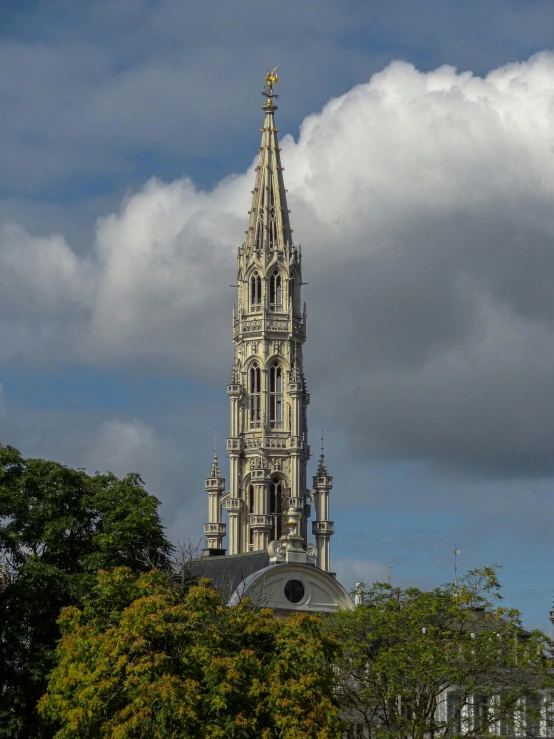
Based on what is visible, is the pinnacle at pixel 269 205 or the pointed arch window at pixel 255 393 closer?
the pointed arch window at pixel 255 393

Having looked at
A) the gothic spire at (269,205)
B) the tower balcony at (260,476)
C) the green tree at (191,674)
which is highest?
the gothic spire at (269,205)

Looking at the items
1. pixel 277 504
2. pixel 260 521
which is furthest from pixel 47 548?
pixel 277 504

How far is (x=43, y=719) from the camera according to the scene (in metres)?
73.1

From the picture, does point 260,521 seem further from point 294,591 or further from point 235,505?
point 294,591

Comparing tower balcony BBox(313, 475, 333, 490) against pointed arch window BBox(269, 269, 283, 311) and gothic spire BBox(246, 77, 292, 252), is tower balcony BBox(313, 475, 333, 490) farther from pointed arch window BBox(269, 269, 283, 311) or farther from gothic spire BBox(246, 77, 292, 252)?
gothic spire BBox(246, 77, 292, 252)

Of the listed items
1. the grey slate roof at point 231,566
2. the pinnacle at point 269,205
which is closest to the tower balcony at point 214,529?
the pinnacle at point 269,205

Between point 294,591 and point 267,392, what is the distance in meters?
65.9

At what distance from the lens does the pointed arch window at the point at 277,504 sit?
16412cm

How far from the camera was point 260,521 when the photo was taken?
16200cm

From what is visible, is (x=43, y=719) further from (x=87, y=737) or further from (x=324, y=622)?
(x=324, y=622)

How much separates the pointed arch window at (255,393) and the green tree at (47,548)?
269 ft

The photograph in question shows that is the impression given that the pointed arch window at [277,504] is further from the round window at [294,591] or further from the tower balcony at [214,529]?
the round window at [294,591]

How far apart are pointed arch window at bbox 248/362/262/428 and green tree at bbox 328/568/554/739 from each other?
Result: 8272cm

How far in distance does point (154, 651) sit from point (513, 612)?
23.1 m
